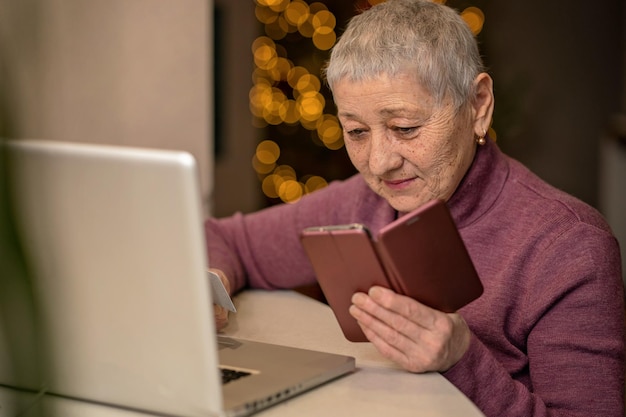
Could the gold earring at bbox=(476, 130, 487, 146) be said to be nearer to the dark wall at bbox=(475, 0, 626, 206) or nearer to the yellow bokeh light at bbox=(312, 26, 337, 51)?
the yellow bokeh light at bbox=(312, 26, 337, 51)

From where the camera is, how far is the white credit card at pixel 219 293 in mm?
1213

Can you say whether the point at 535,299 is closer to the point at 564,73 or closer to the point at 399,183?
the point at 399,183

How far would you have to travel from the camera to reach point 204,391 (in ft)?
2.72

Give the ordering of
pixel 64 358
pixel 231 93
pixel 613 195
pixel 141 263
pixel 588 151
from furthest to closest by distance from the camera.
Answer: pixel 588 151
pixel 231 93
pixel 613 195
pixel 64 358
pixel 141 263

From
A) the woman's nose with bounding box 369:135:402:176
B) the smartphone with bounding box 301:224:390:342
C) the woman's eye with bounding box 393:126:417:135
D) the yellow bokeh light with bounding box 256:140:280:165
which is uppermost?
the woman's eye with bounding box 393:126:417:135

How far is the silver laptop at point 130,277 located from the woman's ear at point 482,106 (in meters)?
0.71

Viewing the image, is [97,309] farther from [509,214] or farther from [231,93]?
[231,93]

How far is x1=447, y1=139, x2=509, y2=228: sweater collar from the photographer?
1437 mm

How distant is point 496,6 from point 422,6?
3423 millimetres

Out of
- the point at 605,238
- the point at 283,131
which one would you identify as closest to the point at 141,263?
the point at 605,238

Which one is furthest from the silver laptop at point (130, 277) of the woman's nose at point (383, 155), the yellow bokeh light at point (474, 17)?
the yellow bokeh light at point (474, 17)

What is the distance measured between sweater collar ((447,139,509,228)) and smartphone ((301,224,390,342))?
41cm

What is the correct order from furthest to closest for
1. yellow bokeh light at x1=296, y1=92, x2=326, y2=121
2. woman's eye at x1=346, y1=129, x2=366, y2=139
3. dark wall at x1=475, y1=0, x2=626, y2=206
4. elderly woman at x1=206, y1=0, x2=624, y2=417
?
1. dark wall at x1=475, y1=0, x2=626, y2=206
2. yellow bokeh light at x1=296, y1=92, x2=326, y2=121
3. woman's eye at x1=346, y1=129, x2=366, y2=139
4. elderly woman at x1=206, y1=0, x2=624, y2=417

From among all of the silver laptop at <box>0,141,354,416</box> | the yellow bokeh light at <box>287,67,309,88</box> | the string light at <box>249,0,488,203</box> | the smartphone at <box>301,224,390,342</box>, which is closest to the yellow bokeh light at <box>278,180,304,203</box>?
the string light at <box>249,0,488,203</box>
